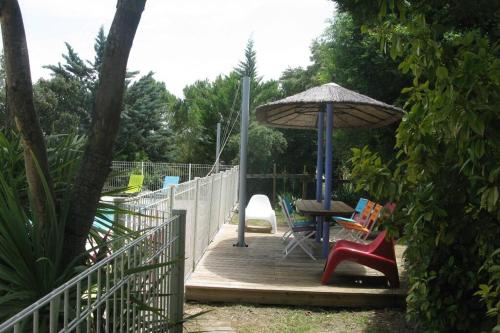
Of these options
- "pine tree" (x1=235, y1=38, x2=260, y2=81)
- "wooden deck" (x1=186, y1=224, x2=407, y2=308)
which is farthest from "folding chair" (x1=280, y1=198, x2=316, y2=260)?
"pine tree" (x1=235, y1=38, x2=260, y2=81)

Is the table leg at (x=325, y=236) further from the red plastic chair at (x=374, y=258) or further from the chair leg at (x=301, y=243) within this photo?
the red plastic chair at (x=374, y=258)

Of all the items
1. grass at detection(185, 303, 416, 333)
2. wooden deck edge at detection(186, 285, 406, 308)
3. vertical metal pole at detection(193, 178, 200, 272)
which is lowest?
grass at detection(185, 303, 416, 333)

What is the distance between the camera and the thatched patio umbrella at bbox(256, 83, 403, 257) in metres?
6.51

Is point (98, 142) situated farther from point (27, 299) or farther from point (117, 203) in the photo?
point (117, 203)

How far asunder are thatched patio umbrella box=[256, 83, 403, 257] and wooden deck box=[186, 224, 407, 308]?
888 mm

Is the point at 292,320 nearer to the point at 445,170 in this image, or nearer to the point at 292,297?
the point at 292,297

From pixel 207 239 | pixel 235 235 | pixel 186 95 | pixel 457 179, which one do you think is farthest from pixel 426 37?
pixel 186 95

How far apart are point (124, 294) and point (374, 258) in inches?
151

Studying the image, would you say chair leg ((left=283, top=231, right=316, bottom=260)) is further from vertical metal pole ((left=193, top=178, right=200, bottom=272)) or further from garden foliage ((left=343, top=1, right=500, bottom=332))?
garden foliage ((left=343, top=1, right=500, bottom=332))

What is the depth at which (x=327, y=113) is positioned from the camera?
695 cm

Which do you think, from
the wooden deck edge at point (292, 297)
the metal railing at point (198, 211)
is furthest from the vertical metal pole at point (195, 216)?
the wooden deck edge at point (292, 297)

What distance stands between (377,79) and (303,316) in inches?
249

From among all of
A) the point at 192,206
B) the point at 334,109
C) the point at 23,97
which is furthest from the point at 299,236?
the point at 23,97

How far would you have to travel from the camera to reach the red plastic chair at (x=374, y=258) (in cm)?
553
